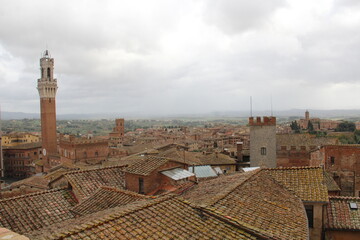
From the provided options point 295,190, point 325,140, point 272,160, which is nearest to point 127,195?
point 295,190

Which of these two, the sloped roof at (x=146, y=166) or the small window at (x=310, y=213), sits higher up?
the sloped roof at (x=146, y=166)

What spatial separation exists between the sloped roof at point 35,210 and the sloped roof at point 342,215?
9846 mm

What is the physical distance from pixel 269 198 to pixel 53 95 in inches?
2480

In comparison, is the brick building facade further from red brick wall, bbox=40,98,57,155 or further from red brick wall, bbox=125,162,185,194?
red brick wall, bbox=125,162,185,194

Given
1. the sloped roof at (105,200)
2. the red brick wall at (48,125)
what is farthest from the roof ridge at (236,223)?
the red brick wall at (48,125)

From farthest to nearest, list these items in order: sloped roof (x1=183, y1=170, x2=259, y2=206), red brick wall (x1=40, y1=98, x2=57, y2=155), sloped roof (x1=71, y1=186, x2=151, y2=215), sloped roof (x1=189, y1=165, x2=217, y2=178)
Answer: red brick wall (x1=40, y1=98, x2=57, y2=155), sloped roof (x1=189, y1=165, x2=217, y2=178), sloped roof (x1=71, y1=186, x2=151, y2=215), sloped roof (x1=183, y1=170, x2=259, y2=206)

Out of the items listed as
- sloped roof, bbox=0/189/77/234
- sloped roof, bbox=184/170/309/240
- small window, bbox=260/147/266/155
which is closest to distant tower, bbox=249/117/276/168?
small window, bbox=260/147/266/155

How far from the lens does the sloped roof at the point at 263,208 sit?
7410 mm

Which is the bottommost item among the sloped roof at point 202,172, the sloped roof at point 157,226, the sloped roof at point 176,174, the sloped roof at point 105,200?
the sloped roof at point 202,172

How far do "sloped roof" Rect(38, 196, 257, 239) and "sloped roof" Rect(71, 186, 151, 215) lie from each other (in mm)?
2719

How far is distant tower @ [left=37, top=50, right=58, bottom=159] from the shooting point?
63.3m

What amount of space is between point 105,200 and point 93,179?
10.3ft

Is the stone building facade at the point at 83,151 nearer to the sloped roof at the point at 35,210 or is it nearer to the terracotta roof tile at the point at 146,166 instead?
the terracotta roof tile at the point at 146,166

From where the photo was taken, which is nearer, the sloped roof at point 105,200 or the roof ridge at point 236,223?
the roof ridge at point 236,223
